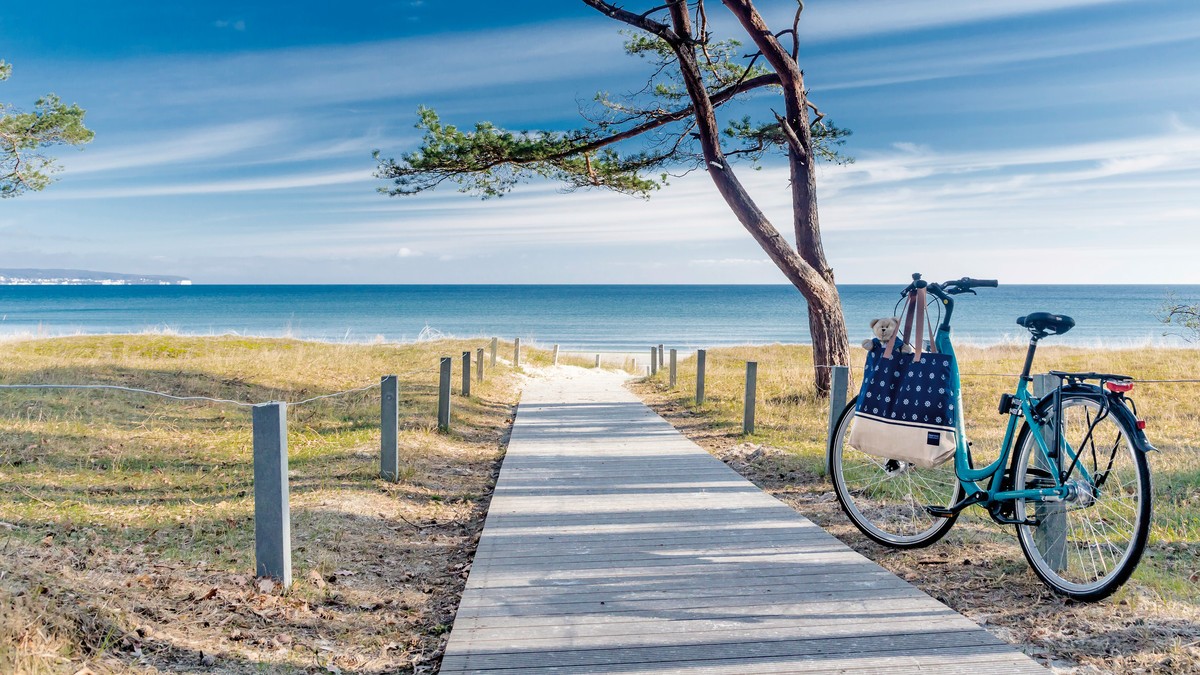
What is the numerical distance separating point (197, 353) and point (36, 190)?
5007 millimetres

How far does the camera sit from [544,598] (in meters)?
4.16

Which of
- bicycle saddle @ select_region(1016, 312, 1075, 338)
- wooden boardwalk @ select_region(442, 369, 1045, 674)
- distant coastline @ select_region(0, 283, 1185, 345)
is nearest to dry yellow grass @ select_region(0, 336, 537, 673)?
wooden boardwalk @ select_region(442, 369, 1045, 674)

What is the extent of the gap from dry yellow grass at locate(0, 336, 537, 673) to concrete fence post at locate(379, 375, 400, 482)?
0.51 ft

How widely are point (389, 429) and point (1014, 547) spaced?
525 centimetres

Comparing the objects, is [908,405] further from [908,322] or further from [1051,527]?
[1051,527]

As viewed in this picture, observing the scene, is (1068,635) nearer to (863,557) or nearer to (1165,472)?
(863,557)

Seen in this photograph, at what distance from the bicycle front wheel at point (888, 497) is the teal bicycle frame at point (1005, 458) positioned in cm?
18

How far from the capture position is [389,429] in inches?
288

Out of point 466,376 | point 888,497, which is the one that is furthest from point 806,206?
point 888,497

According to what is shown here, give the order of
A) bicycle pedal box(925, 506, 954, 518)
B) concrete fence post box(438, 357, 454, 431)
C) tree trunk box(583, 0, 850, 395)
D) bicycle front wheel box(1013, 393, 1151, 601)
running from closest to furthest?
1. bicycle front wheel box(1013, 393, 1151, 601)
2. bicycle pedal box(925, 506, 954, 518)
3. concrete fence post box(438, 357, 454, 431)
4. tree trunk box(583, 0, 850, 395)

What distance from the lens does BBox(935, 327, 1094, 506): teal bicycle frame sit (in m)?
4.05

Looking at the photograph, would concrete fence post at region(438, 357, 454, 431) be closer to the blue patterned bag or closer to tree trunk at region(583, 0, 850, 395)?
tree trunk at region(583, 0, 850, 395)

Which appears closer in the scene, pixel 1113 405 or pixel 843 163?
pixel 1113 405

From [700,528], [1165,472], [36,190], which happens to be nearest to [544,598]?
[700,528]
